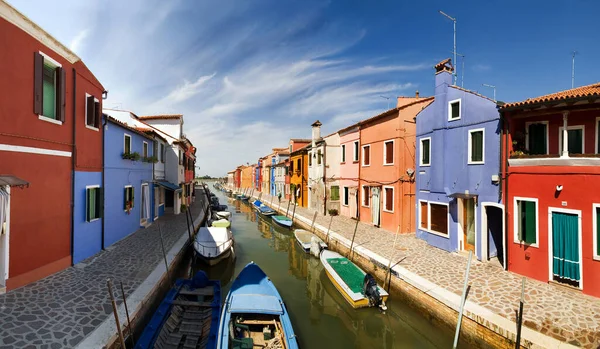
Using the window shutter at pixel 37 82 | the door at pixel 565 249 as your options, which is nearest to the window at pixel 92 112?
the window shutter at pixel 37 82

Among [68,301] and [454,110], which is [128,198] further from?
[454,110]

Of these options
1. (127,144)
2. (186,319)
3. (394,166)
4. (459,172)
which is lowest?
(186,319)

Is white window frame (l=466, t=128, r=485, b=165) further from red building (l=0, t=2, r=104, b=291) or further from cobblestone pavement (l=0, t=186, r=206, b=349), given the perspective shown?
red building (l=0, t=2, r=104, b=291)

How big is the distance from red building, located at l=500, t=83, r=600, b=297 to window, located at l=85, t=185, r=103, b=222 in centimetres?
1661

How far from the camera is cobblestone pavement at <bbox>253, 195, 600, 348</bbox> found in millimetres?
7090

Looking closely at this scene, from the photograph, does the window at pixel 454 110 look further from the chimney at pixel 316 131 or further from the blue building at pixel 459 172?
the chimney at pixel 316 131

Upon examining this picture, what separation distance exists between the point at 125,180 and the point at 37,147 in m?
6.81

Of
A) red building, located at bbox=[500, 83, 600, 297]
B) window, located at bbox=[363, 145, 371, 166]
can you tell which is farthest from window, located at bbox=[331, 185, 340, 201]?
red building, located at bbox=[500, 83, 600, 297]

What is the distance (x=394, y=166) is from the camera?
17797mm

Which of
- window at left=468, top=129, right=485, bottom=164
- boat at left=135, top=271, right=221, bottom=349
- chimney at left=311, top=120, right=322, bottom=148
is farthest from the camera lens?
chimney at left=311, top=120, right=322, bottom=148

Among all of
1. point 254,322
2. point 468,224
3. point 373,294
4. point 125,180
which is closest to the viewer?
point 254,322

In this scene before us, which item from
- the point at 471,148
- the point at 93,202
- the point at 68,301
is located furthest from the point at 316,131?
the point at 68,301

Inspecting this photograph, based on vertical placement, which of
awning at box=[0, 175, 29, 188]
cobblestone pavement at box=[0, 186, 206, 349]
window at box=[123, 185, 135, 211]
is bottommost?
cobblestone pavement at box=[0, 186, 206, 349]

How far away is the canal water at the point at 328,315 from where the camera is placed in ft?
28.6
